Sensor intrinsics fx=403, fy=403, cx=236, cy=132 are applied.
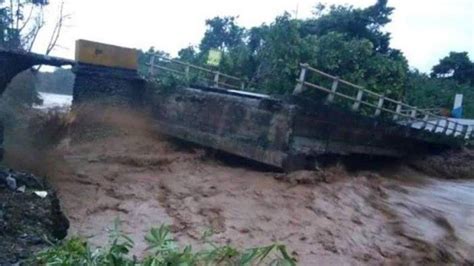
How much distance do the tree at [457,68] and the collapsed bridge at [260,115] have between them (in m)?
23.2

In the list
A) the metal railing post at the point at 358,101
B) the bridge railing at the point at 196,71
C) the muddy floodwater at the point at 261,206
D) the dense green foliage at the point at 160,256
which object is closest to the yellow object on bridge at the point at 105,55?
the bridge railing at the point at 196,71

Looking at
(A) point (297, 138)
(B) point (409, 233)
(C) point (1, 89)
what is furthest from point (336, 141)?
(C) point (1, 89)

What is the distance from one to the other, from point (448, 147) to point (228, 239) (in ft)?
42.3

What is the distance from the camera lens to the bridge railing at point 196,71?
665 inches

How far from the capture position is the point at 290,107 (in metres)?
10.9

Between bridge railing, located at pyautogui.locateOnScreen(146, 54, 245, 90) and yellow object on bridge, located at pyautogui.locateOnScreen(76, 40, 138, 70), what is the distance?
2352 millimetres

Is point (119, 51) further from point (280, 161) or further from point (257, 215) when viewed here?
point (257, 215)

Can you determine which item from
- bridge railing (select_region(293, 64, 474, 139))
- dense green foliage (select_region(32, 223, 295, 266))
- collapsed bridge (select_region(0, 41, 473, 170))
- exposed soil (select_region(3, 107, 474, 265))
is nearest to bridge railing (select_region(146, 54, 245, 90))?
collapsed bridge (select_region(0, 41, 473, 170))

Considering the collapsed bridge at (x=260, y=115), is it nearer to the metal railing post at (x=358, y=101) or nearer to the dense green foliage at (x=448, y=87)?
the metal railing post at (x=358, y=101)

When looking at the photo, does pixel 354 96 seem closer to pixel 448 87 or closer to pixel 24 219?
pixel 24 219

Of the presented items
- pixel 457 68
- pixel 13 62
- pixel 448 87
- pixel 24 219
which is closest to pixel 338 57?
pixel 13 62

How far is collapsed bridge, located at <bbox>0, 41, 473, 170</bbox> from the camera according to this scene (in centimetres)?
1106

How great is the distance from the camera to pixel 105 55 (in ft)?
43.3

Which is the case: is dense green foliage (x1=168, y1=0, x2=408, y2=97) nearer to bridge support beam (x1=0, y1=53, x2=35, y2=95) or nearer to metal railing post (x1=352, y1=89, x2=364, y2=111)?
metal railing post (x1=352, y1=89, x2=364, y2=111)
